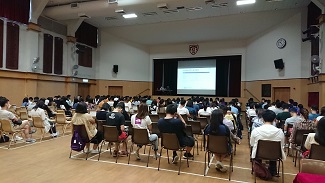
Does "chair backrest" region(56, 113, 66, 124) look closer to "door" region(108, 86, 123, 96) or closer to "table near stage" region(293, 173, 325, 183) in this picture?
"table near stage" region(293, 173, 325, 183)

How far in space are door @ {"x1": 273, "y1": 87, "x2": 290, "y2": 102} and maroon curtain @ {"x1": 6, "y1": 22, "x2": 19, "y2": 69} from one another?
15.2 metres

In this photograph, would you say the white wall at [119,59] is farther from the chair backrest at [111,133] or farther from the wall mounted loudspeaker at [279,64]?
the chair backrest at [111,133]

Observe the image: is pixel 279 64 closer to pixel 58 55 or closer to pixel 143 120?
pixel 143 120

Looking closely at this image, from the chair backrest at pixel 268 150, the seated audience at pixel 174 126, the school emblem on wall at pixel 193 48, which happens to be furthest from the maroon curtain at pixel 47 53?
the chair backrest at pixel 268 150

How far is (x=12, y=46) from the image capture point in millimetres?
12141

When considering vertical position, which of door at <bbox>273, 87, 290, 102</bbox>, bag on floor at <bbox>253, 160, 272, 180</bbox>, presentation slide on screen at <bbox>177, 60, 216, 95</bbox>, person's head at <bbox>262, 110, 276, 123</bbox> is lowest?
bag on floor at <bbox>253, 160, 272, 180</bbox>

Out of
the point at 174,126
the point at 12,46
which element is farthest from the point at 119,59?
the point at 174,126

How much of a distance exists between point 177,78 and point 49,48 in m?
10.0

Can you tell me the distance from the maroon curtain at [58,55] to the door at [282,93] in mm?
13992

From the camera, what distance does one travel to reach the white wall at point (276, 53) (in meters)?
13.3

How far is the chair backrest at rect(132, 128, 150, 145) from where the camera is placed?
4.83 metres

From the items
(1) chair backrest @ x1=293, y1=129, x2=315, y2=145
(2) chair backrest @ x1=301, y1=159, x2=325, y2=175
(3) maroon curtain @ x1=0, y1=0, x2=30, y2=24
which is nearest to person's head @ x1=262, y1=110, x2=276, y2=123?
(1) chair backrest @ x1=293, y1=129, x2=315, y2=145

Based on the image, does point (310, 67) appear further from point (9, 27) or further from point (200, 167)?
point (9, 27)

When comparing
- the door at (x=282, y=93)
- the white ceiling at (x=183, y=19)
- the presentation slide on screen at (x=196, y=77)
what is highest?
the white ceiling at (x=183, y=19)
